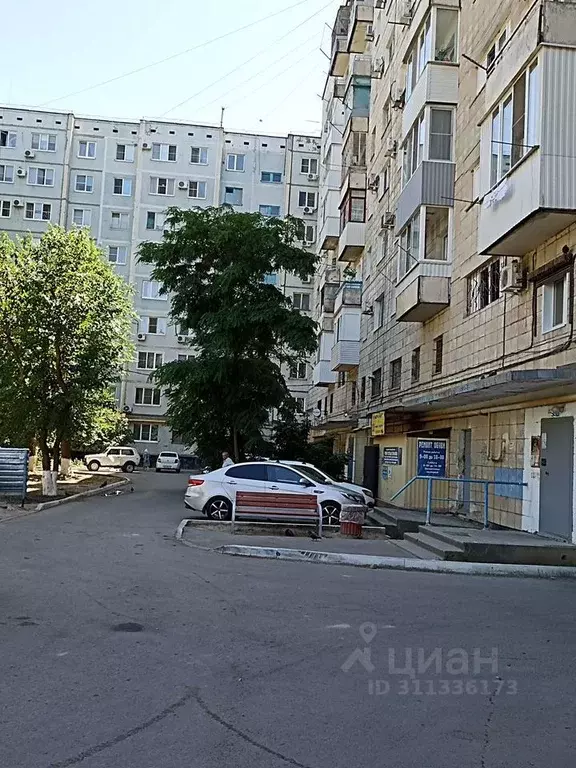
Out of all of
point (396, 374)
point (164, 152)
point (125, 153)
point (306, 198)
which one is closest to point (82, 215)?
point (125, 153)

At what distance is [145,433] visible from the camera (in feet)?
194

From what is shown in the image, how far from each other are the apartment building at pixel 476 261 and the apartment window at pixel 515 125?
0.04 m

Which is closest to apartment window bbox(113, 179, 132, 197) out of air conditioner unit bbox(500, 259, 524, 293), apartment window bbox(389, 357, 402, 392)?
apartment window bbox(389, 357, 402, 392)

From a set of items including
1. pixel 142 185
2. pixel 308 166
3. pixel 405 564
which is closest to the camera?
pixel 405 564

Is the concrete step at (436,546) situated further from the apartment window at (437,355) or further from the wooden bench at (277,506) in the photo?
the apartment window at (437,355)

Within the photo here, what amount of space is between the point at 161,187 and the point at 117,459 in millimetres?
22396

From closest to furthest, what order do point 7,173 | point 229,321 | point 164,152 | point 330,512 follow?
point 330,512, point 229,321, point 7,173, point 164,152

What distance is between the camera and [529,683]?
5.98 meters

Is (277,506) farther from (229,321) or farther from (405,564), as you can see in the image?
(229,321)

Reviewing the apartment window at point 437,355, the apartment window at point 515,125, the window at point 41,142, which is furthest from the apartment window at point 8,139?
the apartment window at point 515,125

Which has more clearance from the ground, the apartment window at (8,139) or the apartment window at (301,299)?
the apartment window at (8,139)

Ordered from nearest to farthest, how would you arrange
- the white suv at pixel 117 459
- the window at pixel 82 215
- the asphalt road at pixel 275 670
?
the asphalt road at pixel 275 670
the white suv at pixel 117 459
the window at pixel 82 215

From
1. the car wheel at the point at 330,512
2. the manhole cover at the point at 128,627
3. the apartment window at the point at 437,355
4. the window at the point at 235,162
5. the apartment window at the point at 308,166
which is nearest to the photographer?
the manhole cover at the point at 128,627

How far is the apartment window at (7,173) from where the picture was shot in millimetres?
58834
